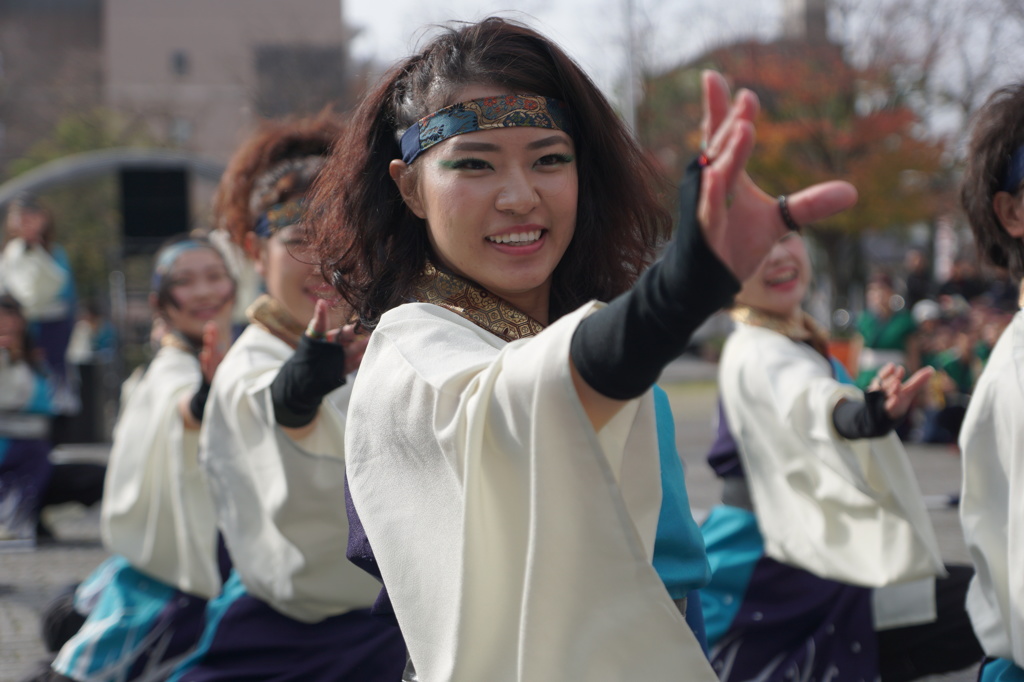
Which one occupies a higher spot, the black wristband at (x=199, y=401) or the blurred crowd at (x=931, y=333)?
the black wristband at (x=199, y=401)

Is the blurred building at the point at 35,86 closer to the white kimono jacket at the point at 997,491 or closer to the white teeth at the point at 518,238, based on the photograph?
the white kimono jacket at the point at 997,491

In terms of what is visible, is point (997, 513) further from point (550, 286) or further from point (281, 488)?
point (281, 488)

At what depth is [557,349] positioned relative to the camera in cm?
153

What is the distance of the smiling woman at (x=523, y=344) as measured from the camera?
1.44m

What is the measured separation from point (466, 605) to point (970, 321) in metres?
9.60

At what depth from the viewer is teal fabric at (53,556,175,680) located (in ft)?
12.8

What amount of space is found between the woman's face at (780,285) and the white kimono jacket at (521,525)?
7.73ft

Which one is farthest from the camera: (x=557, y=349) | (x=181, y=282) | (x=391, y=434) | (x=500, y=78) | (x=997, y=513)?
(x=181, y=282)

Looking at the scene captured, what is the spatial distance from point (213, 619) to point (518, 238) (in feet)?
6.00

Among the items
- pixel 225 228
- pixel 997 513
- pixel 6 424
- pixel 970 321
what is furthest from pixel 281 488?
pixel 970 321

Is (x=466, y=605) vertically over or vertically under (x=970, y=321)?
over

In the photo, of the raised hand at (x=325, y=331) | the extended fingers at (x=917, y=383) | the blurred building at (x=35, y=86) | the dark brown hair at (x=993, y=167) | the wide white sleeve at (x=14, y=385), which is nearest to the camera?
the raised hand at (x=325, y=331)

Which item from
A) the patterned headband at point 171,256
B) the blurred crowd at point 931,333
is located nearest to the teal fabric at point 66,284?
the patterned headband at point 171,256

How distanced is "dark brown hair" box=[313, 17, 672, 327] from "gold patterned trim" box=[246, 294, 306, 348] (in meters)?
1.10
